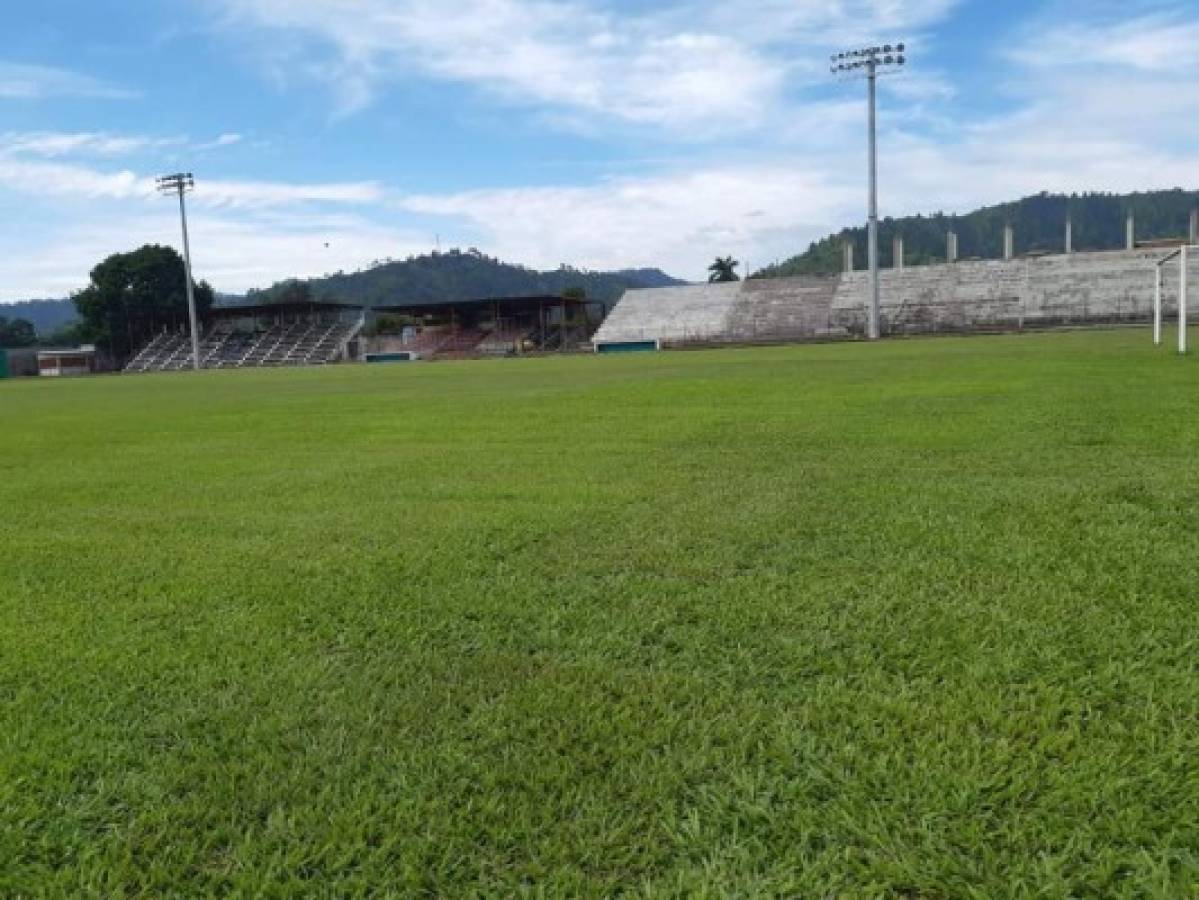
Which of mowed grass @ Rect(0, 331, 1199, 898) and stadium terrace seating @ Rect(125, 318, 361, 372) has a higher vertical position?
stadium terrace seating @ Rect(125, 318, 361, 372)

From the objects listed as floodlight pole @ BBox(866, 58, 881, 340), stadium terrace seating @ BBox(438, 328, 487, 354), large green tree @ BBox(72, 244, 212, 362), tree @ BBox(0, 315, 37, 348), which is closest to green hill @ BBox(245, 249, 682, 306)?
tree @ BBox(0, 315, 37, 348)

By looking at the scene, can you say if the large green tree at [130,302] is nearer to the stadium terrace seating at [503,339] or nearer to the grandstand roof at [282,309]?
the grandstand roof at [282,309]

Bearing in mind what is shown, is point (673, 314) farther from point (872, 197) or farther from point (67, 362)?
point (67, 362)

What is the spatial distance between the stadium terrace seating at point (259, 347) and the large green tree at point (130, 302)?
15.9 ft

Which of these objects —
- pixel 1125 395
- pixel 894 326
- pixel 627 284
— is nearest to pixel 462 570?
pixel 1125 395

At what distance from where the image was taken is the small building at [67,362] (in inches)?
2852

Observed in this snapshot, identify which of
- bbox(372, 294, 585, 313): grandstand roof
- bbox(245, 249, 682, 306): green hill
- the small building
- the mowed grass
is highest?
bbox(245, 249, 682, 306): green hill

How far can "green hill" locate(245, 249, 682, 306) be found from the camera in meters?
142

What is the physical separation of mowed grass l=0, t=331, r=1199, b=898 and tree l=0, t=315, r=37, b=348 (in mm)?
117872

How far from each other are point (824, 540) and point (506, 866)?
8.96 feet

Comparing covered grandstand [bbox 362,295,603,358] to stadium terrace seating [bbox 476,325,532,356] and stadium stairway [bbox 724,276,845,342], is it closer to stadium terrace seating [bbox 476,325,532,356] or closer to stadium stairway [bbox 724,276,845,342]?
stadium terrace seating [bbox 476,325,532,356]

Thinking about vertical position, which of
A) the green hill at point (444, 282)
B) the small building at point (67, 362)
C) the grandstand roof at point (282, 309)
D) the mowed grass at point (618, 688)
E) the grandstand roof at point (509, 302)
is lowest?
the mowed grass at point (618, 688)

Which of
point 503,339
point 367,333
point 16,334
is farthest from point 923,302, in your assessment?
point 16,334

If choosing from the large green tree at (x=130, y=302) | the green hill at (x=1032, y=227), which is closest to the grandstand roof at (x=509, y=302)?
the large green tree at (x=130, y=302)
